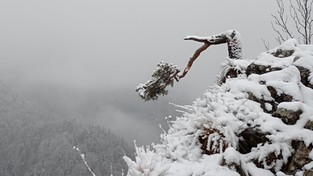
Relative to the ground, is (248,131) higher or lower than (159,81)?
lower

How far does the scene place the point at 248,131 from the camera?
3918mm

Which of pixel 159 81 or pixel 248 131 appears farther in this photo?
pixel 159 81

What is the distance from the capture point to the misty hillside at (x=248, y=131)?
11.5ft

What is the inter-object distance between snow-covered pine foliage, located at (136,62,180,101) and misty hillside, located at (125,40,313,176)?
8.55ft

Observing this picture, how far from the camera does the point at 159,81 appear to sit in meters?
7.56

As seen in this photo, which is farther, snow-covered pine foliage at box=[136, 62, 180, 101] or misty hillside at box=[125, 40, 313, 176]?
snow-covered pine foliage at box=[136, 62, 180, 101]

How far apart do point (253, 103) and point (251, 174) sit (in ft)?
3.31

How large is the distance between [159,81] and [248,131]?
12.6 ft

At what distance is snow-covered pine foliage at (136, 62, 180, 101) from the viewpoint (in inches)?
294

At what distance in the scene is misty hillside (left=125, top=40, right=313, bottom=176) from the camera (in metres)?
3.51

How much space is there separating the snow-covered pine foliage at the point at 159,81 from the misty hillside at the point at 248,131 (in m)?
2.61

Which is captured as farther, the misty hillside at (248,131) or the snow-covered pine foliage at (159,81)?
A: the snow-covered pine foliage at (159,81)

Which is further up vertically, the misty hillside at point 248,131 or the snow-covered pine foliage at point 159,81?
the snow-covered pine foliage at point 159,81

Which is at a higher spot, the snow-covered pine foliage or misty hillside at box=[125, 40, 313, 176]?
the snow-covered pine foliage
